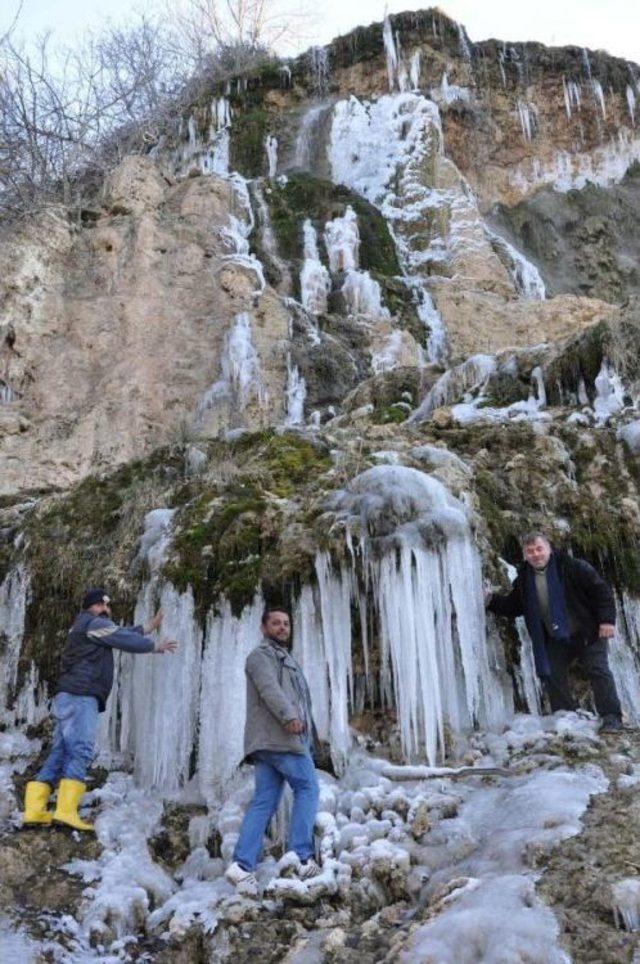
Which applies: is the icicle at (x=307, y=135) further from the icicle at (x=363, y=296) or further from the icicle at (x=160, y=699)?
the icicle at (x=160, y=699)

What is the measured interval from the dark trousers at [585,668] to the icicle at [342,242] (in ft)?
43.5

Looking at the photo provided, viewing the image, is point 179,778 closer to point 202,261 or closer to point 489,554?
point 489,554

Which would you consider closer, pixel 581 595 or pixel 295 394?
pixel 581 595

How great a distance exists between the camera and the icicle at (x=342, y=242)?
1764 centimetres

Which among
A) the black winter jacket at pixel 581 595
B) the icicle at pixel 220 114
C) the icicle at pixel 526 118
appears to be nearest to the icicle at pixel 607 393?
the black winter jacket at pixel 581 595

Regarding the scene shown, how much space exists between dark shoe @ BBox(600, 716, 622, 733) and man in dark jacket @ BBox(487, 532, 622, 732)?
0.72ft

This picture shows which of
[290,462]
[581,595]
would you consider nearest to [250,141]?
[290,462]

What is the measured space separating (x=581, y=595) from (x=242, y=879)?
9.09 ft

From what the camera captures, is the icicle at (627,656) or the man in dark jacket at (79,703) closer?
the man in dark jacket at (79,703)

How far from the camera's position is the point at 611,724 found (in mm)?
5012

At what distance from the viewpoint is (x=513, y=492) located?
7.04 m

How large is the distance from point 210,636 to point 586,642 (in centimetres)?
246

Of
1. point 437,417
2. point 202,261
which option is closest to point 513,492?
point 437,417

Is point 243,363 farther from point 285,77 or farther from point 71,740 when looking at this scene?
point 285,77
